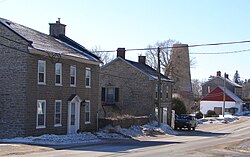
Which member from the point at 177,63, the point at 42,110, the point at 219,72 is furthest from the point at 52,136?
the point at 219,72

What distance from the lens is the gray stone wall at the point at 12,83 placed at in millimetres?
31297

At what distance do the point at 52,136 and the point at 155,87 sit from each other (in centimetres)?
2365

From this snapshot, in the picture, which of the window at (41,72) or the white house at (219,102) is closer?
the window at (41,72)

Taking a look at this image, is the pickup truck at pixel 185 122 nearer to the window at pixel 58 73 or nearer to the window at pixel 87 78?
the window at pixel 87 78

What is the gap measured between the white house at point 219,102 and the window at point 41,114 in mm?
74004

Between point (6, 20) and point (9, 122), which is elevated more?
point (6, 20)

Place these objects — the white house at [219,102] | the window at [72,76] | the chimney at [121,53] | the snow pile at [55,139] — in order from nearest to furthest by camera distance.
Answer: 1. the snow pile at [55,139]
2. the window at [72,76]
3. the chimney at [121,53]
4. the white house at [219,102]

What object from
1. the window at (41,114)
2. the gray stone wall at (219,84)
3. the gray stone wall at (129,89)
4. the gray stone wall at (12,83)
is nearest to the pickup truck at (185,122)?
the gray stone wall at (129,89)

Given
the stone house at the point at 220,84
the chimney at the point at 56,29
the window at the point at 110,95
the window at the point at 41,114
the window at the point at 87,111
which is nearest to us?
the window at the point at 41,114

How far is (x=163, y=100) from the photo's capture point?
5572cm

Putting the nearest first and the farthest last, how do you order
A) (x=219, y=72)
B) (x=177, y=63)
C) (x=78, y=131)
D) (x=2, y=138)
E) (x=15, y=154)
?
1. (x=15, y=154)
2. (x=2, y=138)
3. (x=78, y=131)
4. (x=177, y=63)
5. (x=219, y=72)

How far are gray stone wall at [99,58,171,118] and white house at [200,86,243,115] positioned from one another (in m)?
49.2

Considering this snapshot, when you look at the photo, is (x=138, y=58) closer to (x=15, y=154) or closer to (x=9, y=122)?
(x=9, y=122)

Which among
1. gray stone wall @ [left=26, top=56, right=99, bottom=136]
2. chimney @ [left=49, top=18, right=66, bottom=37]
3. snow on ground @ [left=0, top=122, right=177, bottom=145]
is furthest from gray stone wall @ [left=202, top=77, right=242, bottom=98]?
gray stone wall @ [left=26, top=56, right=99, bottom=136]
